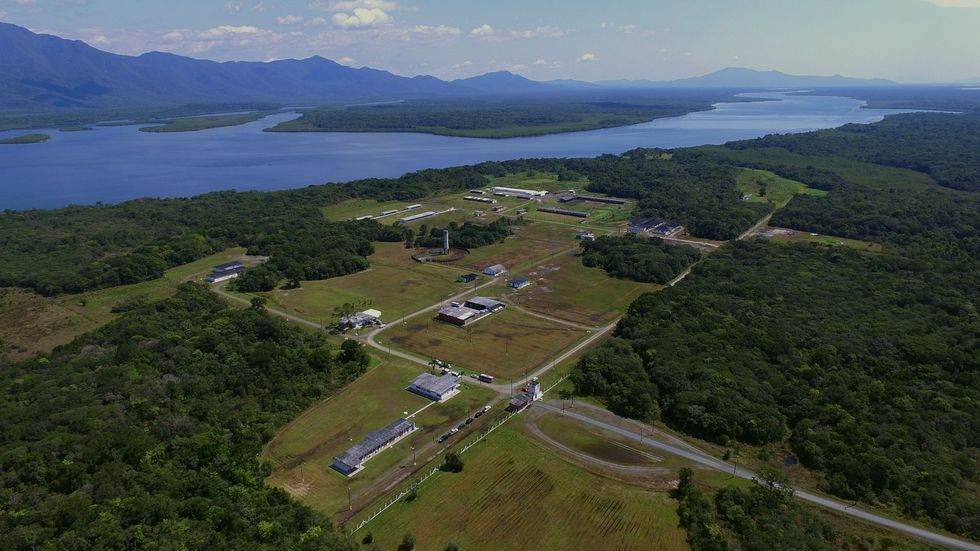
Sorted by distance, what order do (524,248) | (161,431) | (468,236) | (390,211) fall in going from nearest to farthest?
(161,431) → (524,248) → (468,236) → (390,211)

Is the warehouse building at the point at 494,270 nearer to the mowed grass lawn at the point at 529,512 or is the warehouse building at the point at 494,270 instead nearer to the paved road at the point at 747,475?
the paved road at the point at 747,475

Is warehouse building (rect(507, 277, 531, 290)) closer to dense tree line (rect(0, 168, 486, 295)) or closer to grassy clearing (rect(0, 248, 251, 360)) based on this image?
dense tree line (rect(0, 168, 486, 295))

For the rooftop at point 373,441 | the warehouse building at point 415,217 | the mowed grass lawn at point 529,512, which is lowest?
the mowed grass lawn at point 529,512

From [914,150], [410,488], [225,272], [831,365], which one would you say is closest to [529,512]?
[410,488]

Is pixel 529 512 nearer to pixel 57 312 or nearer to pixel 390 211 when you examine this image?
pixel 57 312

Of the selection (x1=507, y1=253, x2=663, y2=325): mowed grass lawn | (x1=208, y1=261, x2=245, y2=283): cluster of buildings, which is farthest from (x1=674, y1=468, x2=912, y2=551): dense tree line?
(x1=208, y1=261, x2=245, y2=283): cluster of buildings

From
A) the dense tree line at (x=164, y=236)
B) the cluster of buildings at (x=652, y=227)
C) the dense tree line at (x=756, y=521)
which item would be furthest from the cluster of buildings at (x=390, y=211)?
the dense tree line at (x=756, y=521)

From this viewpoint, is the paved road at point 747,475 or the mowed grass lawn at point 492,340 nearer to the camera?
the paved road at point 747,475
